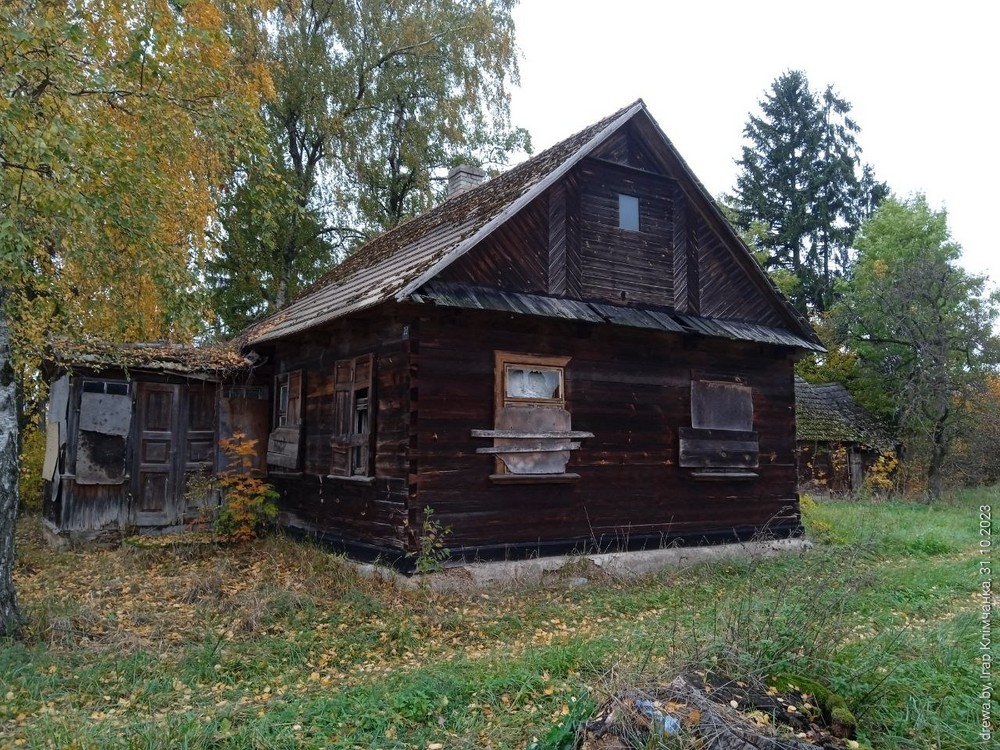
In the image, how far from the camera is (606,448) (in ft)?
36.1

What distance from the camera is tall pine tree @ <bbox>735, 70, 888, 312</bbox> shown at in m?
36.2

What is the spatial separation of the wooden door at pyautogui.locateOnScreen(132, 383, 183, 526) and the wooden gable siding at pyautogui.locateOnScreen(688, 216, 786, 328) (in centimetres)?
911

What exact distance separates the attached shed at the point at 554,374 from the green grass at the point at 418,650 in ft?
3.45

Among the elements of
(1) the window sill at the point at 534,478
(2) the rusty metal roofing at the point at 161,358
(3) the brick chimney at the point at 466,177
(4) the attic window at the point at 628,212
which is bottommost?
(1) the window sill at the point at 534,478

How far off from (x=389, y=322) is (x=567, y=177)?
341 centimetres

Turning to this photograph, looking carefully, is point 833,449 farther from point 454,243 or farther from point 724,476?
point 454,243

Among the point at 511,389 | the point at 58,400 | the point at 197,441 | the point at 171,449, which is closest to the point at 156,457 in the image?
the point at 171,449

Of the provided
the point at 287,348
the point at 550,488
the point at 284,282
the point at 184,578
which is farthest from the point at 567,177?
the point at 284,282

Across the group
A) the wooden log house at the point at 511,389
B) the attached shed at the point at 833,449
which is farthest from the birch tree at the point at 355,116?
the attached shed at the point at 833,449

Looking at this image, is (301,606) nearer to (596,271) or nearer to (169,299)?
(169,299)

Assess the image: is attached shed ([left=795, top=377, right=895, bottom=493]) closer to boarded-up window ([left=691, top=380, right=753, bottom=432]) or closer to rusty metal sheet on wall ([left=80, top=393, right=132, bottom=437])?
boarded-up window ([left=691, top=380, right=753, bottom=432])

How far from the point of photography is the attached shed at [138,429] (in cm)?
1247

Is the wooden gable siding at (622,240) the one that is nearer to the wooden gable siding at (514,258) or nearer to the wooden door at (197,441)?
the wooden gable siding at (514,258)

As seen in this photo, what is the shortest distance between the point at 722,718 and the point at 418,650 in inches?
145
